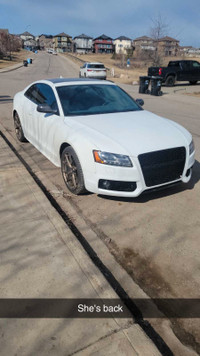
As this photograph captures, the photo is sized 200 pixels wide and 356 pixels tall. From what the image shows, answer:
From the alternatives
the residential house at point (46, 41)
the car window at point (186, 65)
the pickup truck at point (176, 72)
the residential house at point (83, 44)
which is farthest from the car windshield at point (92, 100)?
the residential house at point (46, 41)

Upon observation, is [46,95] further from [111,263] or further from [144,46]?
[144,46]

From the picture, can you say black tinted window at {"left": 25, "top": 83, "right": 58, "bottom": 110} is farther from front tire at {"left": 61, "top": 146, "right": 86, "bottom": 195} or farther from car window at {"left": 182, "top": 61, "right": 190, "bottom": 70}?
car window at {"left": 182, "top": 61, "right": 190, "bottom": 70}

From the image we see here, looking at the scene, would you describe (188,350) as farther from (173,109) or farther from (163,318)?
(173,109)

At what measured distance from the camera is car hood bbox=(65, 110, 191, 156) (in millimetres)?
3266

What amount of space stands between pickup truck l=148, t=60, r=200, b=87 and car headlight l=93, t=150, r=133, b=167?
18.2 metres

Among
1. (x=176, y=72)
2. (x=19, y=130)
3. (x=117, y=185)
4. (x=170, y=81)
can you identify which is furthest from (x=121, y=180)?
(x=176, y=72)

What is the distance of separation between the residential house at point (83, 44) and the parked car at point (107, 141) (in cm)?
14452

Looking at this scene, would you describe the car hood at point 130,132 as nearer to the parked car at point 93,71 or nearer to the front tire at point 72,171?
the front tire at point 72,171

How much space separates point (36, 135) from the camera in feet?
16.2

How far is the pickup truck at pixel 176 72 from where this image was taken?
64.4ft

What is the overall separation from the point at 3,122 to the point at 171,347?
306 inches

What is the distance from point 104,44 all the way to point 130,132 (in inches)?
5358

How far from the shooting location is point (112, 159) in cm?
322

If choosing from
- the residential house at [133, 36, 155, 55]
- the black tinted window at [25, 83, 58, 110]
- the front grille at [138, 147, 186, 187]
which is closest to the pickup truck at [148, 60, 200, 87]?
the black tinted window at [25, 83, 58, 110]
